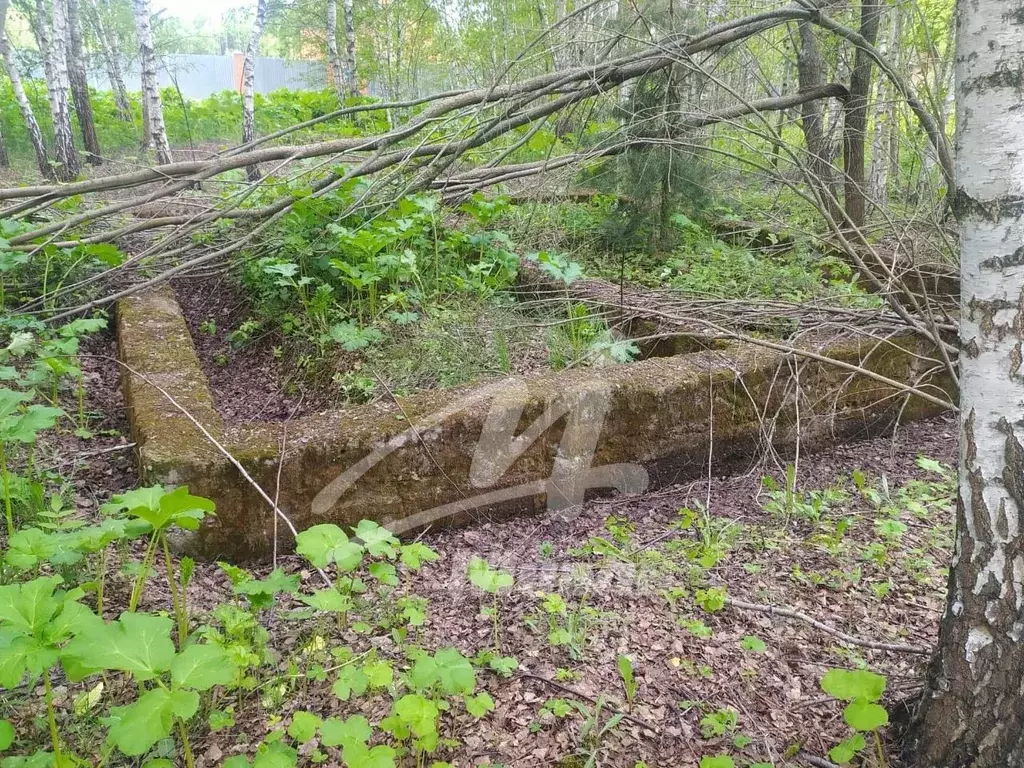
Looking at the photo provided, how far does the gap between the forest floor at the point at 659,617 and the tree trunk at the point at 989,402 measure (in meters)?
0.29

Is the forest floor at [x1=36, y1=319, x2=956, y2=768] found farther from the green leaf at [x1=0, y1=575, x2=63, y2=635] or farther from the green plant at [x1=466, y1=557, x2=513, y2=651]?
the green leaf at [x1=0, y1=575, x2=63, y2=635]

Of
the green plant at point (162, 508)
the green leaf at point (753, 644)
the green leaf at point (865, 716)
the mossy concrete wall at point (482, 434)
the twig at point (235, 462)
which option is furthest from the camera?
the mossy concrete wall at point (482, 434)

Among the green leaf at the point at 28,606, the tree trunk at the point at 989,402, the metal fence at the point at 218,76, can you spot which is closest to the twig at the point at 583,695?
the tree trunk at the point at 989,402

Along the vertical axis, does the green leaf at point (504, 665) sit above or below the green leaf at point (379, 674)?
below

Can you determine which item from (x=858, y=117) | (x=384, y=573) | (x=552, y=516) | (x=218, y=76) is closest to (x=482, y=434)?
(x=552, y=516)

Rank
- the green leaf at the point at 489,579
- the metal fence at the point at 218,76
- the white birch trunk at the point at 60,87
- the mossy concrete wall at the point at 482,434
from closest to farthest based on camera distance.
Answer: the green leaf at the point at 489,579 → the mossy concrete wall at the point at 482,434 → the white birch trunk at the point at 60,87 → the metal fence at the point at 218,76

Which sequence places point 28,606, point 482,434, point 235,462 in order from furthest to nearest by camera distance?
1. point 482,434
2. point 235,462
3. point 28,606

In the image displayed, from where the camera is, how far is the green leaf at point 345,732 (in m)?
1.47

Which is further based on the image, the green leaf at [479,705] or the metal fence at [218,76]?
the metal fence at [218,76]

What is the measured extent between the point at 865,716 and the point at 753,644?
69cm

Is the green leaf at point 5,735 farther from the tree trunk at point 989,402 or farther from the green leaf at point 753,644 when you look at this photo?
the tree trunk at point 989,402

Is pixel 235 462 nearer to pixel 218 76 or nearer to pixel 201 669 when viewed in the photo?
pixel 201 669

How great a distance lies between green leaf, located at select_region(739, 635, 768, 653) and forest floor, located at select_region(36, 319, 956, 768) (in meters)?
0.01

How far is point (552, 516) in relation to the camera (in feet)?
10.3
